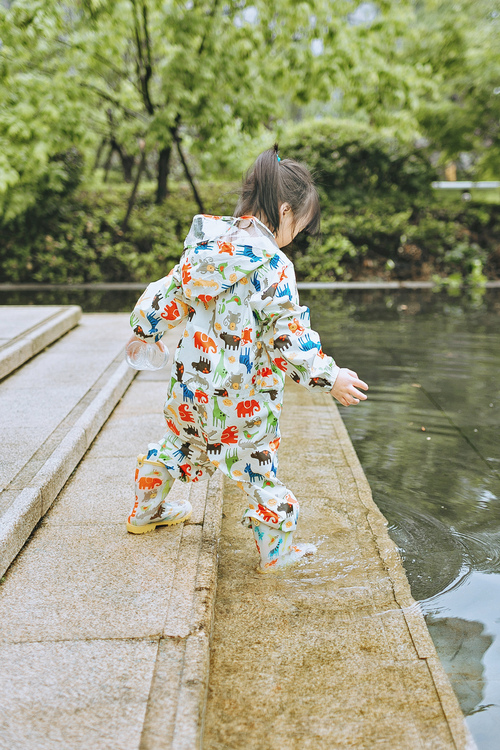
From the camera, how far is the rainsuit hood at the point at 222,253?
6.90 ft

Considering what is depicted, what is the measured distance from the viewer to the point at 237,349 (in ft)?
7.11

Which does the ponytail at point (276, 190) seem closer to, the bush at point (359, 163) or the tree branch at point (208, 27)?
the tree branch at point (208, 27)

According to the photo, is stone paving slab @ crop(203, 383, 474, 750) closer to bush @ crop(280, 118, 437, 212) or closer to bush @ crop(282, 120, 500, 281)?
bush @ crop(282, 120, 500, 281)

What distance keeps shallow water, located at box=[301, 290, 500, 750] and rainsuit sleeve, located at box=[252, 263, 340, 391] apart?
883 millimetres

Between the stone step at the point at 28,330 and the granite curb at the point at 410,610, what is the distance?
2.45m

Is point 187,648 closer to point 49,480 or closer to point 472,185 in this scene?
point 49,480

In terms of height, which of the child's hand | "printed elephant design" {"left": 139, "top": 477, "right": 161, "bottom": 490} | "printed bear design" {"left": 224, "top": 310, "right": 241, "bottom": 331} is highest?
"printed bear design" {"left": 224, "top": 310, "right": 241, "bottom": 331}

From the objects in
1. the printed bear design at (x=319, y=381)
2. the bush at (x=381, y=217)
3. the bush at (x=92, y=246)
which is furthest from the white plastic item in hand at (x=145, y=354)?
the bush at (x=381, y=217)

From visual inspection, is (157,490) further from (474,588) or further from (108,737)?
(474,588)

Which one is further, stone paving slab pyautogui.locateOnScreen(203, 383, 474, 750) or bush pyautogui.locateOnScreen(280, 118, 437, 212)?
bush pyautogui.locateOnScreen(280, 118, 437, 212)

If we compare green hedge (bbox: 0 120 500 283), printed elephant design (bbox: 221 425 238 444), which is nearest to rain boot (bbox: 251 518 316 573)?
printed elephant design (bbox: 221 425 238 444)

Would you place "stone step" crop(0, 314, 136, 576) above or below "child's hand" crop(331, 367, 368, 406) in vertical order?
below

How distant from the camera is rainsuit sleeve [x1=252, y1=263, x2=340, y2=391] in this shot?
2.08m

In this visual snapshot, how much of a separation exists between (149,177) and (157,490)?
1838cm
